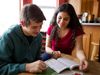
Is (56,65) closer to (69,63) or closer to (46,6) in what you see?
(69,63)

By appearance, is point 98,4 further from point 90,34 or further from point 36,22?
point 36,22

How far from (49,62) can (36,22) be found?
415 mm

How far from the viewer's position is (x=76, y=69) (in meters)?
1.54

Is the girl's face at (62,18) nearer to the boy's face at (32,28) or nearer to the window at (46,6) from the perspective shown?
the boy's face at (32,28)

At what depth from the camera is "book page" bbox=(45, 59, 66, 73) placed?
58.7 inches

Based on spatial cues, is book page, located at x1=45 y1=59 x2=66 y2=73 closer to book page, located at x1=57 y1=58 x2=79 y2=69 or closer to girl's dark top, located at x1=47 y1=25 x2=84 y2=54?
book page, located at x1=57 y1=58 x2=79 y2=69

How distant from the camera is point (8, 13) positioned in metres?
3.33

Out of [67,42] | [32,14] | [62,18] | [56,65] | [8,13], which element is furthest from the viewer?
[8,13]

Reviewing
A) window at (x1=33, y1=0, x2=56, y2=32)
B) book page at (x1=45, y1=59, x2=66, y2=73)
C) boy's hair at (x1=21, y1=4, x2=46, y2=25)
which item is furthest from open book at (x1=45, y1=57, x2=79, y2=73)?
window at (x1=33, y1=0, x2=56, y2=32)

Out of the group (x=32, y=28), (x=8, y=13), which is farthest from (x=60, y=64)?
(x=8, y=13)

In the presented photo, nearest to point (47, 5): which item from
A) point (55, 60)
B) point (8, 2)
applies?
point (8, 2)

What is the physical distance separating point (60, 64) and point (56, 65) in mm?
39

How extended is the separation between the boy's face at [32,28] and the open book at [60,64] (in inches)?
11.9

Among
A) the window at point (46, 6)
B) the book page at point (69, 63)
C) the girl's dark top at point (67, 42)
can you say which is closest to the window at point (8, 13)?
the window at point (46, 6)
